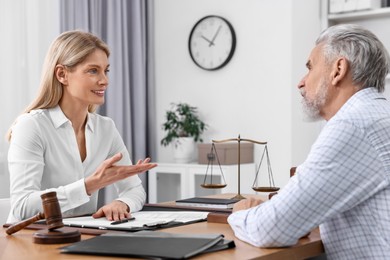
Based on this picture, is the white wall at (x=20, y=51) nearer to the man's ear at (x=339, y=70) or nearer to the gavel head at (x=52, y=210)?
the gavel head at (x=52, y=210)

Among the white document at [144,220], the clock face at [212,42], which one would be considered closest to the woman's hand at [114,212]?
the white document at [144,220]

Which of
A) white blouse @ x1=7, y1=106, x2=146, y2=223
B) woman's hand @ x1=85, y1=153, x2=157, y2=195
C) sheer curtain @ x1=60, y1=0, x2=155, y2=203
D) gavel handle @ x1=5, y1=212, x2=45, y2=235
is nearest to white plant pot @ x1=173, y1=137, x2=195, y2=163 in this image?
sheer curtain @ x1=60, y1=0, x2=155, y2=203

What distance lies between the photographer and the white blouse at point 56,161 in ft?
7.82

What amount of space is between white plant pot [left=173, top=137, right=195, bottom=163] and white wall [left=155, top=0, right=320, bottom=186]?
7.1 inches

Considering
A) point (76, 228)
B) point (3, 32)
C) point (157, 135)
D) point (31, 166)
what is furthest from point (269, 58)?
point (76, 228)

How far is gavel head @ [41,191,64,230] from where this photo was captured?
1.82 m

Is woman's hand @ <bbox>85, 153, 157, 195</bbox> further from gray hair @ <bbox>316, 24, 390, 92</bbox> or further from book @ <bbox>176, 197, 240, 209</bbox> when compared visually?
gray hair @ <bbox>316, 24, 390, 92</bbox>

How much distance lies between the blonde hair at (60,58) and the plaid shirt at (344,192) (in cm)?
129

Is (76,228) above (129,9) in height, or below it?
below

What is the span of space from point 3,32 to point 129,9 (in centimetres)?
124

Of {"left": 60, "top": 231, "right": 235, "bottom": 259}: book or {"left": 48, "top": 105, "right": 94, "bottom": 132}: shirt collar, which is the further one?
{"left": 48, "top": 105, "right": 94, "bottom": 132}: shirt collar

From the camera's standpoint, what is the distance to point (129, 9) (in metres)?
5.22

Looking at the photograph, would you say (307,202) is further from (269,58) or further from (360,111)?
(269,58)

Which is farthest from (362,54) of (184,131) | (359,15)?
(184,131)
